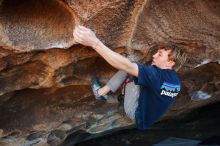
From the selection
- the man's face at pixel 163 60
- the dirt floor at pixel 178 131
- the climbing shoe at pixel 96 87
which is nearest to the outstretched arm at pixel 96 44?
the man's face at pixel 163 60

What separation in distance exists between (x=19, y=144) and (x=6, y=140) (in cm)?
7

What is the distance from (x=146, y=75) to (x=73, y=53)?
33cm

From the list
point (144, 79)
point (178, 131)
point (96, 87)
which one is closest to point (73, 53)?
point (96, 87)

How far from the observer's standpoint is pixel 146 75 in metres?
1.50

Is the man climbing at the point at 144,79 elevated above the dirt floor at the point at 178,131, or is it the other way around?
the man climbing at the point at 144,79

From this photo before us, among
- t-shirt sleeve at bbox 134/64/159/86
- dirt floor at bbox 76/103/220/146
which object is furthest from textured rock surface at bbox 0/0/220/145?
dirt floor at bbox 76/103/220/146

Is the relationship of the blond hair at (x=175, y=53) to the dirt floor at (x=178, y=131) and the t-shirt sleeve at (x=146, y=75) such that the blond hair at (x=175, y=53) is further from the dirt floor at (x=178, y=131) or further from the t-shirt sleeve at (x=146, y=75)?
the dirt floor at (x=178, y=131)

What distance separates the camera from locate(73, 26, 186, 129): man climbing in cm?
145

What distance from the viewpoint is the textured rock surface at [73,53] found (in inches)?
60.9

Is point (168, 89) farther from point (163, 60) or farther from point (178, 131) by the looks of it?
point (178, 131)

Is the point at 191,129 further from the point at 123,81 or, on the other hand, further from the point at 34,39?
the point at 34,39

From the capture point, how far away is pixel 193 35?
70.5 inches

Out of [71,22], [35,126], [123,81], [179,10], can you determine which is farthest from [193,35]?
[35,126]

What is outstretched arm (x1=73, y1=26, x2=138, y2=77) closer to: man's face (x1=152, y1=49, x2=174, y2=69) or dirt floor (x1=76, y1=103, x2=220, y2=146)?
man's face (x1=152, y1=49, x2=174, y2=69)
